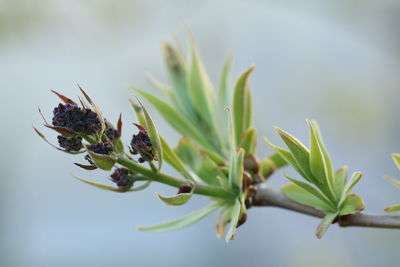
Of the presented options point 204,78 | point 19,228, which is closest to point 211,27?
point 19,228

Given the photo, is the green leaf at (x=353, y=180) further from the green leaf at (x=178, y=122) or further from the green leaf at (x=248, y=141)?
the green leaf at (x=178, y=122)

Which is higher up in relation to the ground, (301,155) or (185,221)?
(301,155)

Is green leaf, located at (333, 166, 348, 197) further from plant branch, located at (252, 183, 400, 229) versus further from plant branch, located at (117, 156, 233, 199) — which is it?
plant branch, located at (117, 156, 233, 199)

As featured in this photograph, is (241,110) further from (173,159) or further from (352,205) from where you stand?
(352,205)

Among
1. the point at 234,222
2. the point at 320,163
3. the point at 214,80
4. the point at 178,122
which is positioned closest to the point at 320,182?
the point at 320,163

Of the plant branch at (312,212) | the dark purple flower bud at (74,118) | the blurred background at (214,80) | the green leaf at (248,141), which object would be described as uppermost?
the dark purple flower bud at (74,118)

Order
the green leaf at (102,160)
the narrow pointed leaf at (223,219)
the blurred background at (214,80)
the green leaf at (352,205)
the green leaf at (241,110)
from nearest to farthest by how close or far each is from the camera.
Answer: the green leaf at (102,160) < the green leaf at (352,205) < the narrow pointed leaf at (223,219) < the green leaf at (241,110) < the blurred background at (214,80)

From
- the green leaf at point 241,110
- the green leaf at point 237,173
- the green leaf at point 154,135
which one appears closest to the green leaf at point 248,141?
the green leaf at point 241,110

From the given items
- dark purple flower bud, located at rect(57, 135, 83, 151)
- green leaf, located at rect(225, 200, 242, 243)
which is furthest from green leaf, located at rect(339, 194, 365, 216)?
dark purple flower bud, located at rect(57, 135, 83, 151)
